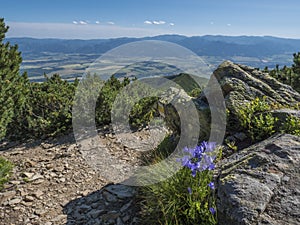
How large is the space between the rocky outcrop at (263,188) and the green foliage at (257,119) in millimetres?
886

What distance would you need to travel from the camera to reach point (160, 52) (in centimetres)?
758

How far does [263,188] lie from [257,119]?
1.83 metres

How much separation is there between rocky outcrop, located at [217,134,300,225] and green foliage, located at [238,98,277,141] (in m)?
0.89

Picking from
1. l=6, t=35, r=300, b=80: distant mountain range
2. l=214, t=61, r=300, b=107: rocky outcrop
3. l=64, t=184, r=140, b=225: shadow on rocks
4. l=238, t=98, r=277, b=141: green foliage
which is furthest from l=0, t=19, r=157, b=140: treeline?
l=6, t=35, r=300, b=80: distant mountain range

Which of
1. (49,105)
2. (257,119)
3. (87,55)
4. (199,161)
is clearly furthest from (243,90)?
(87,55)

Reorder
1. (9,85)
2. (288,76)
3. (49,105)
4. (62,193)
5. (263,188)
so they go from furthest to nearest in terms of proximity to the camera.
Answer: (288,76)
(49,105)
(9,85)
(62,193)
(263,188)

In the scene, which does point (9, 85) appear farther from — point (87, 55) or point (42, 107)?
point (87, 55)

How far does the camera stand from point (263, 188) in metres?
3.19

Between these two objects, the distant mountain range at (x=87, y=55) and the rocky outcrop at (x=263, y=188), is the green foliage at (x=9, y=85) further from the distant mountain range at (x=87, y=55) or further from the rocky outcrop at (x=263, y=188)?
the distant mountain range at (x=87, y=55)

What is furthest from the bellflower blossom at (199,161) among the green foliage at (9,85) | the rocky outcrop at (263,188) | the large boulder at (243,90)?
the green foliage at (9,85)

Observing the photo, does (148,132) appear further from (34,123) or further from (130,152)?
(34,123)

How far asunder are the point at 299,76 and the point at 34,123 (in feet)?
30.2

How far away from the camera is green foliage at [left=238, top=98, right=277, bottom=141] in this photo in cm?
467

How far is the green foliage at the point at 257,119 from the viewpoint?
4669 mm
